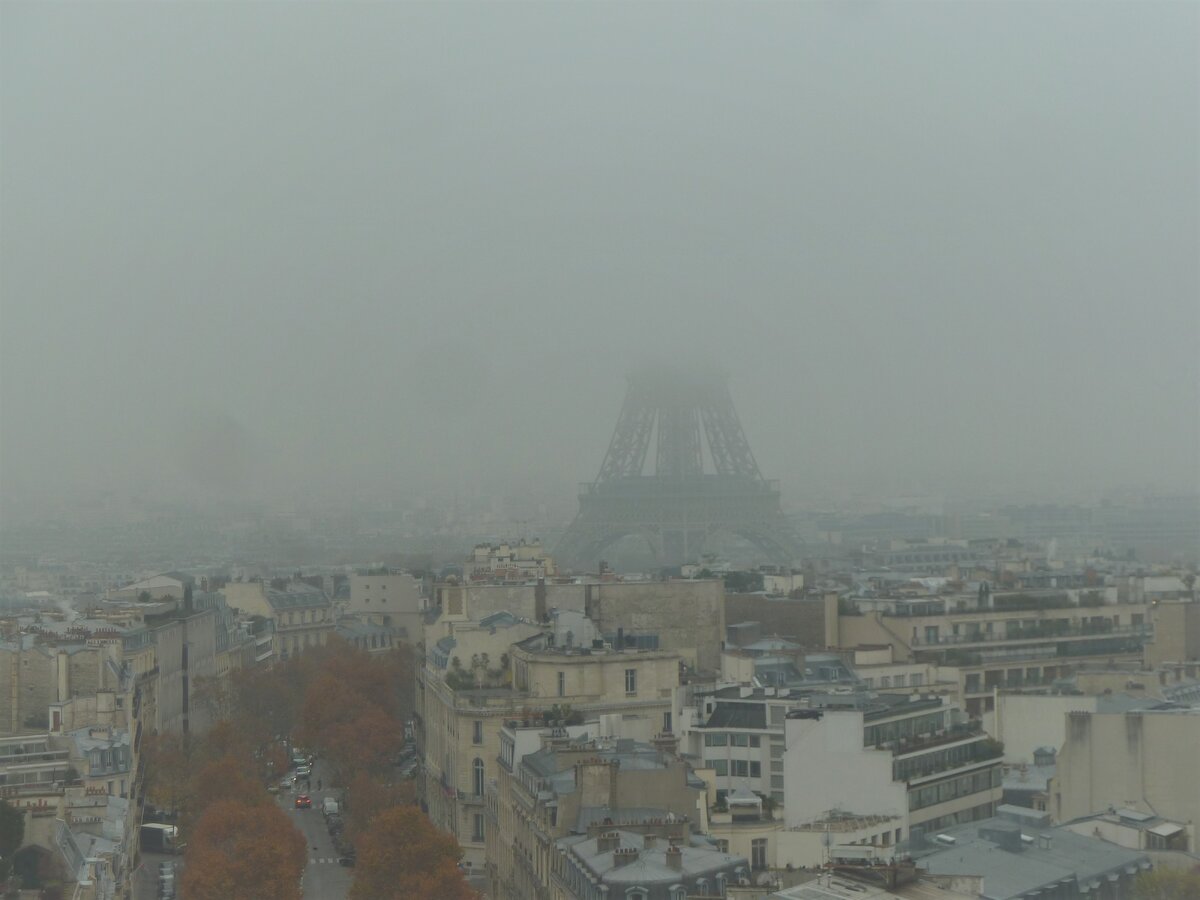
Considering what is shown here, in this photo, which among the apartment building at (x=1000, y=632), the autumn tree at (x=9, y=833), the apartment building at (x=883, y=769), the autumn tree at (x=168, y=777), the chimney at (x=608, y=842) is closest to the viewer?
the chimney at (x=608, y=842)

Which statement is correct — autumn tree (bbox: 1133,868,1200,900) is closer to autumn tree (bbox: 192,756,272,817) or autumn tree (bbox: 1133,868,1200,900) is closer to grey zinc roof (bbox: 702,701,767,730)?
grey zinc roof (bbox: 702,701,767,730)

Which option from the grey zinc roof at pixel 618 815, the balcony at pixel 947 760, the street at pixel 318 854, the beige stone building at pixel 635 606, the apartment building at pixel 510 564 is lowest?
the street at pixel 318 854

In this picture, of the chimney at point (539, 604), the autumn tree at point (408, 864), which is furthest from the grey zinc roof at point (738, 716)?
the chimney at point (539, 604)

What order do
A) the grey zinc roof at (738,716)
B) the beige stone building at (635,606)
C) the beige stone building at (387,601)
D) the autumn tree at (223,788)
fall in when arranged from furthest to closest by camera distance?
the beige stone building at (387,601) < the beige stone building at (635,606) < the autumn tree at (223,788) < the grey zinc roof at (738,716)

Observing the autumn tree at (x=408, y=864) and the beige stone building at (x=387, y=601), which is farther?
the beige stone building at (x=387, y=601)

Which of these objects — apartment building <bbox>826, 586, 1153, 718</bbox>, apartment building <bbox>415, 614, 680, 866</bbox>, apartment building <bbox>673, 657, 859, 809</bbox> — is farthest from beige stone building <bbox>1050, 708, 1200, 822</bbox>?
apartment building <bbox>826, 586, 1153, 718</bbox>

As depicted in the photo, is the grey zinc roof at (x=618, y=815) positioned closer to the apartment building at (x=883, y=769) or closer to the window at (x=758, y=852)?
the window at (x=758, y=852)

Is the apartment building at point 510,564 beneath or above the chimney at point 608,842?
above

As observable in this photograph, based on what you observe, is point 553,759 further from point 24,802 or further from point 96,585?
point 96,585
